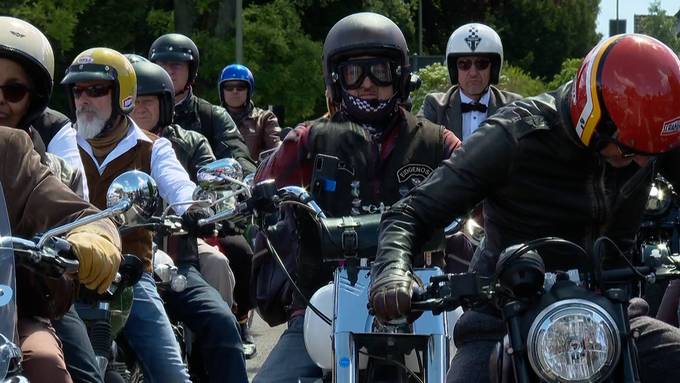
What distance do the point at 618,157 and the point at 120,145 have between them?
319 centimetres

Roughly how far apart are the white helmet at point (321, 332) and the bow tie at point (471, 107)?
14.5 feet

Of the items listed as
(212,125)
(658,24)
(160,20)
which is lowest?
(658,24)

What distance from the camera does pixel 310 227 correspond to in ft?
17.2

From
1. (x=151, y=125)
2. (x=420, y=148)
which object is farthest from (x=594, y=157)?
(x=151, y=125)

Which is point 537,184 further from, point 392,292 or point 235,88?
point 235,88

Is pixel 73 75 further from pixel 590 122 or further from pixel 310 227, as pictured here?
pixel 590 122

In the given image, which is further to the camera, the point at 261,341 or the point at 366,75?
the point at 261,341

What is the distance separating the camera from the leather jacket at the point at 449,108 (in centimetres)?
918

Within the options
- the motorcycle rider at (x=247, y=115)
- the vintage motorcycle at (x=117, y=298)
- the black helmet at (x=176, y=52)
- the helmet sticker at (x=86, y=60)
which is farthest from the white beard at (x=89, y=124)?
the motorcycle rider at (x=247, y=115)

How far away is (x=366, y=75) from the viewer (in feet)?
19.8

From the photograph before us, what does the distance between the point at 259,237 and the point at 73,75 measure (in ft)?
5.34

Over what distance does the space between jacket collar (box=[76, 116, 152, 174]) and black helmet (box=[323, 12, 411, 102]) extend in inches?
42.6

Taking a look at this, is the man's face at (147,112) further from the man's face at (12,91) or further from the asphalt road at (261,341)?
the man's face at (12,91)

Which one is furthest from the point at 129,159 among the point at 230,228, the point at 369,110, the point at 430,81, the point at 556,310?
the point at 430,81
